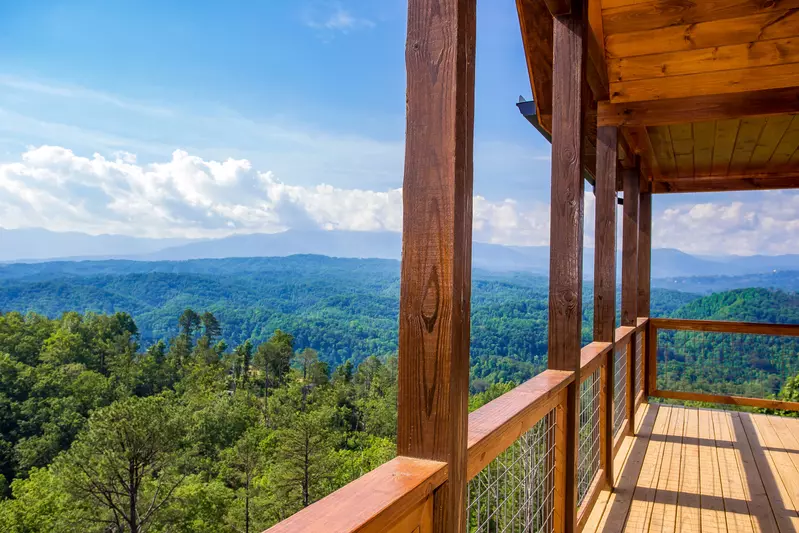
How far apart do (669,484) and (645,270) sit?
8.90 feet

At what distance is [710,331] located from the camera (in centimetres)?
501

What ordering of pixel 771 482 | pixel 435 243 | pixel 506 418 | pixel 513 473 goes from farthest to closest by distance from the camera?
1. pixel 771 482
2. pixel 513 473
3. pixel 506 418
4. pixel 435 243

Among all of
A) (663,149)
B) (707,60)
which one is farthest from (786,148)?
(707,60)

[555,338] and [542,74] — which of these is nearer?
[555,338]

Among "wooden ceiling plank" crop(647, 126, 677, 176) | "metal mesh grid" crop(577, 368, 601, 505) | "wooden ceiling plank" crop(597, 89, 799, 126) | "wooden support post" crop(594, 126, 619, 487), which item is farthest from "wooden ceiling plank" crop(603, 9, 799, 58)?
"metal mesh grid" crop(577, 368, 601, 505)

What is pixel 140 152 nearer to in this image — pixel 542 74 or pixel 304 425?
pixel 304 425

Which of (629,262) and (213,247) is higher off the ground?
(213,247)

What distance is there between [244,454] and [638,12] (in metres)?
33.2

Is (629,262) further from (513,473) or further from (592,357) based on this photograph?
Answer: (513,473)

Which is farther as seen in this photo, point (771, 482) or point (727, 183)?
point (727, 183)

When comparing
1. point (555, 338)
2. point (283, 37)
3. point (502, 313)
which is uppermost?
point (283, 37)

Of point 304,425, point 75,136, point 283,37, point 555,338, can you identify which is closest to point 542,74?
point 555,338

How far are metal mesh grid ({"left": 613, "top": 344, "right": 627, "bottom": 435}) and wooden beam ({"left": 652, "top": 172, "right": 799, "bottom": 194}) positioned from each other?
2407 millimetres

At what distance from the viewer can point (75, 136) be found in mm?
86625
